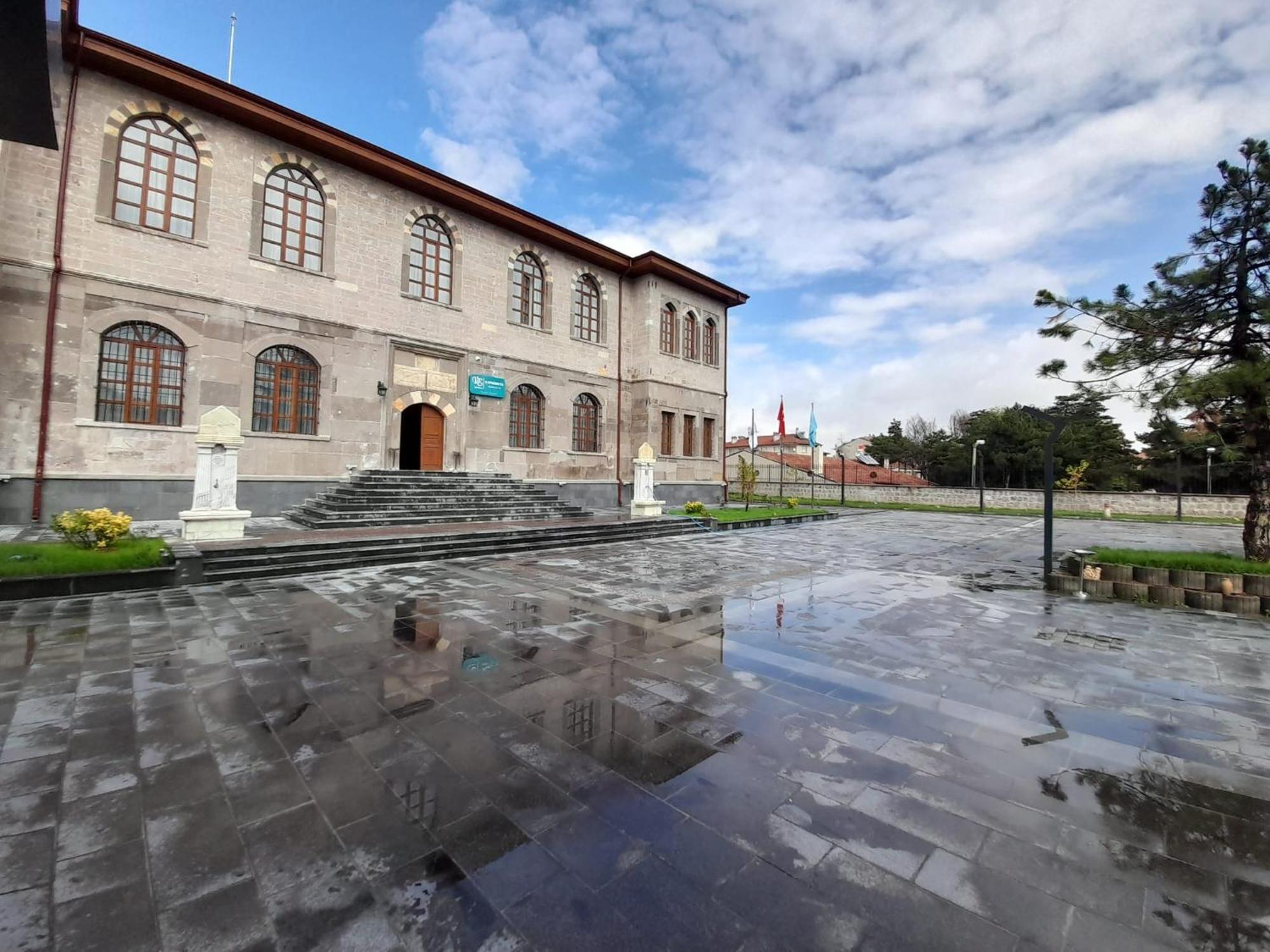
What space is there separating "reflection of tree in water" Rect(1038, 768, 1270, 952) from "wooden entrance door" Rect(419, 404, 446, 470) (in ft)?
48.6

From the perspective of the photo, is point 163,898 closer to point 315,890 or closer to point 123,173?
point 315,890

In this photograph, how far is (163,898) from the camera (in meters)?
1.95

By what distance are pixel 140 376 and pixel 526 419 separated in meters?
9.15

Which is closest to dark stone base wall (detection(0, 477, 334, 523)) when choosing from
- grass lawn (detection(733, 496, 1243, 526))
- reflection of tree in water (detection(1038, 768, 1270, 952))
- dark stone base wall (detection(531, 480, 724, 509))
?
dark stone base wall (detection(531, 480, 724, 509))

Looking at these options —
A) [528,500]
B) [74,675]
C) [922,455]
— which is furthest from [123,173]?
[922,455]

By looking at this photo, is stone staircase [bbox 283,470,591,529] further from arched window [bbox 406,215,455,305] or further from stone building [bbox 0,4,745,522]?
arched window [bbox 406,215,455,305]

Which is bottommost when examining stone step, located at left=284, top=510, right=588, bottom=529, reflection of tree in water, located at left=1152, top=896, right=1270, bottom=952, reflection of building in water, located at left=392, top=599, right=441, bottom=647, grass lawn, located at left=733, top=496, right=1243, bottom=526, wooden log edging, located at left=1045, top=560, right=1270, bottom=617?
reflection of tree in water, located at left=1152, top=896, right=1270, bottom=952

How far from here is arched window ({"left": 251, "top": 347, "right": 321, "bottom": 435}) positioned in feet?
41.1

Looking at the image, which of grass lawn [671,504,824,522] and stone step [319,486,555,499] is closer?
stone step [319,486,555,499]

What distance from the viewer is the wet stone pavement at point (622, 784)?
6.25 feet

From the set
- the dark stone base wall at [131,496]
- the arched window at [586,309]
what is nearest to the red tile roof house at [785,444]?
the arched window at [586,309]

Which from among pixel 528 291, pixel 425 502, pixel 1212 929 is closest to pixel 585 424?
pixel 528 291

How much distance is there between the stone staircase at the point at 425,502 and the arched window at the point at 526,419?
1780 mm

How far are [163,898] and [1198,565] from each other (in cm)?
1072
